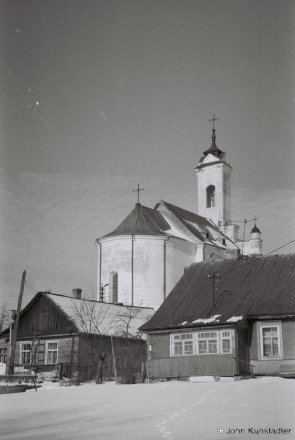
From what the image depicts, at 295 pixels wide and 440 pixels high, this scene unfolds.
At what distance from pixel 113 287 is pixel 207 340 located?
60.9 feet

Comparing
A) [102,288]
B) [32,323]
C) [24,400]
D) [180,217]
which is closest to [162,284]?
[102,288]

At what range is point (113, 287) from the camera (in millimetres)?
42406

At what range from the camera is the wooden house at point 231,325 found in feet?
77.9

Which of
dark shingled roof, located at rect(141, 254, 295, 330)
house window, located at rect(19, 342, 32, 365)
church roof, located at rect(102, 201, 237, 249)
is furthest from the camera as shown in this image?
church roof, located at rect(102, 201, 237, 249)

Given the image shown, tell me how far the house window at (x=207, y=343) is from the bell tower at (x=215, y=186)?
3543cm

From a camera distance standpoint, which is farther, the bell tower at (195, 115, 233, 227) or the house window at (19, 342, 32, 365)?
the bell tower at (195, 115, 233, 227)

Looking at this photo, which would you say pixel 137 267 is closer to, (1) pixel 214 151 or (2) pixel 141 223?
(2) pixel 141 223

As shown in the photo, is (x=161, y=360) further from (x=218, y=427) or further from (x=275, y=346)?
(x=218, y=427)

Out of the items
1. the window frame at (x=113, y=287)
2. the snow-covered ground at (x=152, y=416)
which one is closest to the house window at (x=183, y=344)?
the snow-covered ground at (x=152, y=416)

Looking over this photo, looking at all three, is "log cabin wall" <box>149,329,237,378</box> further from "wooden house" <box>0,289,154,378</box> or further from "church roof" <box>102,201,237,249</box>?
"church roof" <box>102,201,237,249</box>

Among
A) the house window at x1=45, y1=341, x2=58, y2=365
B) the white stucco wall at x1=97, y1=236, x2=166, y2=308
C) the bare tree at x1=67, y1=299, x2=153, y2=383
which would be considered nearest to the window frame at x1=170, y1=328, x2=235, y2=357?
the bare tree at x1=67, y1=299, x2=153, y2=383

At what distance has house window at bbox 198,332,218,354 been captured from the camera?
24.3m

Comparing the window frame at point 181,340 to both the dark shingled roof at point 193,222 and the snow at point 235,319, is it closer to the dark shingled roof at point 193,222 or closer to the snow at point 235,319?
the snow at point 235,319

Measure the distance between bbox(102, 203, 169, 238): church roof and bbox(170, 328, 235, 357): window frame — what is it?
17583 millimetres
